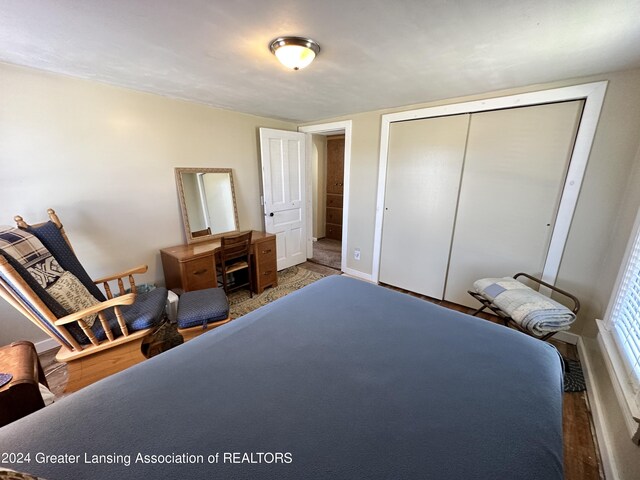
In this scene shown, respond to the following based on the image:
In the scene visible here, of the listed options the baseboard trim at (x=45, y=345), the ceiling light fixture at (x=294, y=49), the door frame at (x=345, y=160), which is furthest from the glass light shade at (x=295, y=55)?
the baseboard trim at (x=45, y=345)

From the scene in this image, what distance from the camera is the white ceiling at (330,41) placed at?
3.44 ft

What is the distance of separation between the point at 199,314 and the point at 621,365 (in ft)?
8.54

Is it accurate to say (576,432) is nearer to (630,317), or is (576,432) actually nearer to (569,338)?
(630,317)

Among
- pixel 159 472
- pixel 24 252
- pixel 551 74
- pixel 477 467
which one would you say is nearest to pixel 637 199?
pixel 551 74

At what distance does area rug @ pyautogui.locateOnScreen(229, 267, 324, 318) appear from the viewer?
8.93 feet

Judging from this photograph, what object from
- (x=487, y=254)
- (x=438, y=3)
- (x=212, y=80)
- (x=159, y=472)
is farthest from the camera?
(x=487, y=254)

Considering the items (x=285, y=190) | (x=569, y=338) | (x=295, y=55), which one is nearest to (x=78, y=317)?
(x=295, y=55)

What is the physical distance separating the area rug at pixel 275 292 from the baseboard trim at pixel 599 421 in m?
2.62

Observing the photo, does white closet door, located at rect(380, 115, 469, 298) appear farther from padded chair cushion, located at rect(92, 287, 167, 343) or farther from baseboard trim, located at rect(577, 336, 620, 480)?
padded chair cushion, located at rect(92, 287, 167, 343)

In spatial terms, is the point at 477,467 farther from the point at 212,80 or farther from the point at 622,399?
the point at 212,80

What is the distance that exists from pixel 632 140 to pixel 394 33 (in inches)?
76.3

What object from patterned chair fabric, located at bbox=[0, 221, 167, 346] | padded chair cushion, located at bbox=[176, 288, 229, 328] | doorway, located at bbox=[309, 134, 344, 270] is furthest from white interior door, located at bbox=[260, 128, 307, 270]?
patterned chair fabric, located at bbox=[0, 221, 167, 346]

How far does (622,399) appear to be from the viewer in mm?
1184

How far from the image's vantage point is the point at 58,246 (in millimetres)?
1639
